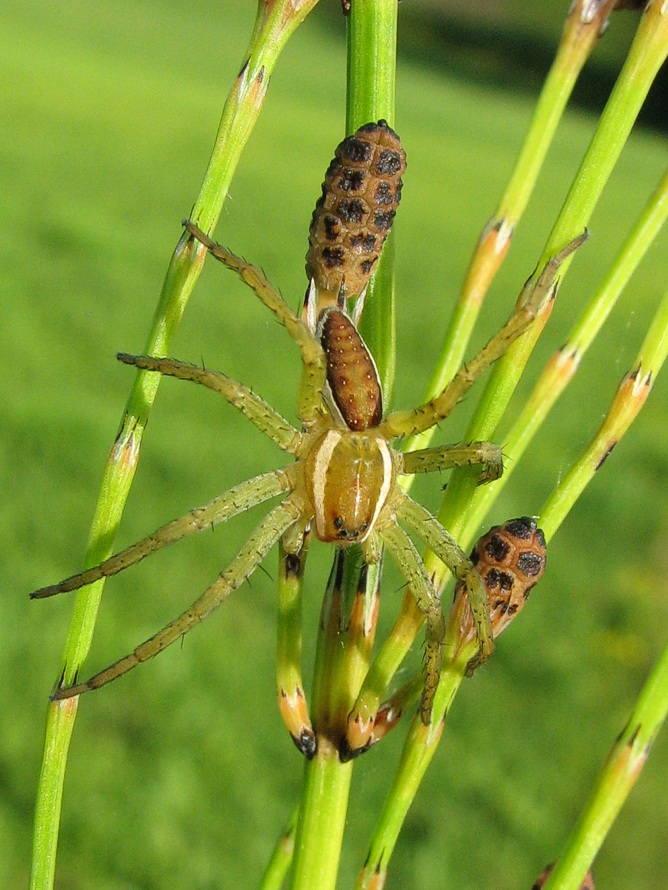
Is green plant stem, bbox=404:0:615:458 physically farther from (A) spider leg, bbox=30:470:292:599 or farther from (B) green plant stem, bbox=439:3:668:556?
(A) spider leg, bbox=30:470:292:599

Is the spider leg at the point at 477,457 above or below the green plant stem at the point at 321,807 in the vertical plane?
above

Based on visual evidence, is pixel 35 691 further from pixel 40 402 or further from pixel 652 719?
pixel 652 719

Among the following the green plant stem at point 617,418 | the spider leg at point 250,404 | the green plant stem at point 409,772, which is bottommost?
the green plant stem at point 409,772

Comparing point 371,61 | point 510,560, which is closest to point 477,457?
point 510,560

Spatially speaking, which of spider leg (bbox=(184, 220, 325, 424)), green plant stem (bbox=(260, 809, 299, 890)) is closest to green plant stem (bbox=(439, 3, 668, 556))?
spider leg (bbox=(184, 220, 325, 424))

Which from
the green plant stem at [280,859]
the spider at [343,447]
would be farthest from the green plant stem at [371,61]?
the green plant stem at [280,859]

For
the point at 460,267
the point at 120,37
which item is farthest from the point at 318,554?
the point at 120,37

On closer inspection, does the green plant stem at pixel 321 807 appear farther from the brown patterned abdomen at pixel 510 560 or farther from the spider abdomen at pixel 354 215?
the spider abdomen at pixel 354 215
